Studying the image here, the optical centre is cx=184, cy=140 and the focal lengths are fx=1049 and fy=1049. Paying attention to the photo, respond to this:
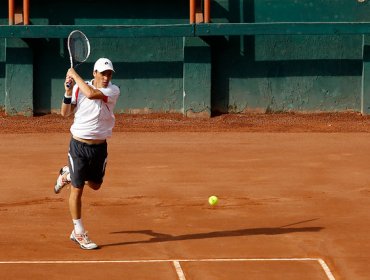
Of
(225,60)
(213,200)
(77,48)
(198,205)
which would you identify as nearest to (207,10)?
(225,60)

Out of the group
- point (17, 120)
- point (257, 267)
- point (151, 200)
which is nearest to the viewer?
point (257, 267)

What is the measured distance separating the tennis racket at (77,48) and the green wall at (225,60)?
11010 mm

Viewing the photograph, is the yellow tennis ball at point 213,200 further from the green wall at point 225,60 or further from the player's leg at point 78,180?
the green wall at point 225,60

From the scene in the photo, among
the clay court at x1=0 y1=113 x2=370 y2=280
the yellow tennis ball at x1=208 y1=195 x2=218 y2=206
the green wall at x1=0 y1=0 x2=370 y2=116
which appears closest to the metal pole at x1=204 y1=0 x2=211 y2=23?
the green wall at x1=0 y1=0 x2=370 y2=116

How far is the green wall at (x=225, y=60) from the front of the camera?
23.6 m

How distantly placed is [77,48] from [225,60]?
11454mm

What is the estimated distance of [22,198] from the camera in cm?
1459

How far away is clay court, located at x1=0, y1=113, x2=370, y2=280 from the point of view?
11016 millimetres

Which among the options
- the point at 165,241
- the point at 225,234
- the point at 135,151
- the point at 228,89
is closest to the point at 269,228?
the point at 225,234

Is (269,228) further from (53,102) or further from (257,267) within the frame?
(53,102)

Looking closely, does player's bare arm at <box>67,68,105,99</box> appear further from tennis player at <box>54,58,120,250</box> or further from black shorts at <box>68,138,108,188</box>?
black shorts at <box>68,138,108,188</box>

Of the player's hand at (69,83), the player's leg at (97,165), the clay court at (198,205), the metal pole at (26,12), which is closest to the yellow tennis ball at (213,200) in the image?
the clay court at (198,205)

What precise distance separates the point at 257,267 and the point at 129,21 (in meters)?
13.5

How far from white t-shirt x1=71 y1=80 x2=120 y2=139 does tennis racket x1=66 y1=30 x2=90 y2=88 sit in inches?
28.7
